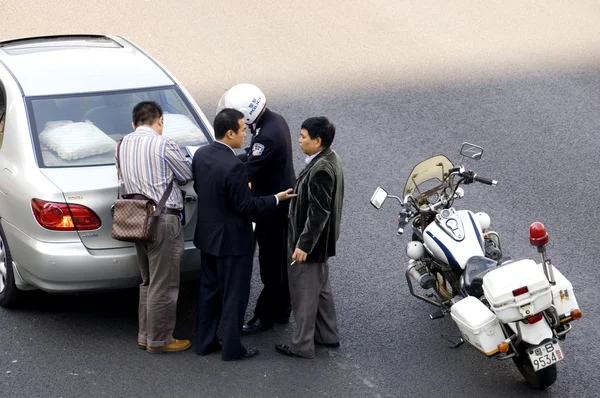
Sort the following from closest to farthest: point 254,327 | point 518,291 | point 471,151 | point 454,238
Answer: point 518,291
point 454,238
point 471,151
point 254,327

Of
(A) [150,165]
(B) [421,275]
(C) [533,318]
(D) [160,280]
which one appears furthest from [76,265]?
(C) [533,318]

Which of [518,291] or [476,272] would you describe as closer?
[518,291]

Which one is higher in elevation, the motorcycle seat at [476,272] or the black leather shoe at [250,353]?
the motorcycle seat at [476,272]

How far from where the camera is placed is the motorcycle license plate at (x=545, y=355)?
5816 mm

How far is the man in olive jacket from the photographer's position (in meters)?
6.39

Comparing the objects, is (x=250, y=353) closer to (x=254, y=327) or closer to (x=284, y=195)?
(x=254, y=327)

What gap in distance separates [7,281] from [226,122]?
2142 mm

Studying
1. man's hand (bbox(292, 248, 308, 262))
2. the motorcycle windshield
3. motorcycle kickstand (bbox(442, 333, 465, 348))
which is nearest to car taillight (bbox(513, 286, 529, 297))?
motorcycle kickstand (bbox(442, 333, 465, 348))

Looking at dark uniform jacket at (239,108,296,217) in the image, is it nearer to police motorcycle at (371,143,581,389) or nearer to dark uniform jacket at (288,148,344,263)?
dark uniform jacket at (288,148,344,263)

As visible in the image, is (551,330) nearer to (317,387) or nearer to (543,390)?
(543,390)

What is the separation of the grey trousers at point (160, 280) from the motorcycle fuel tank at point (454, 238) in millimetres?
1700

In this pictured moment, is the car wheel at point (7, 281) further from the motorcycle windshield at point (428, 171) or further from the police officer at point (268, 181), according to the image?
the motorcycle windshield at point (428, 171)

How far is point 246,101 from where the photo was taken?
6.66 metres

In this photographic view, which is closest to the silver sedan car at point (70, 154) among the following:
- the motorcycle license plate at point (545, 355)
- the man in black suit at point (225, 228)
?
the man in black suit at point (225, 228)
